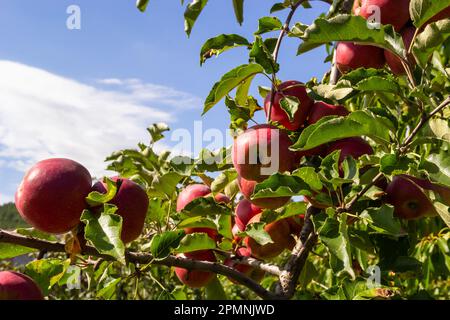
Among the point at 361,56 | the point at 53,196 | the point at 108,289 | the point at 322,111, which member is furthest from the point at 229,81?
the point at 108,289

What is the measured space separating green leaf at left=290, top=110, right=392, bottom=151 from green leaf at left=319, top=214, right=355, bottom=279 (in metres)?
0.16

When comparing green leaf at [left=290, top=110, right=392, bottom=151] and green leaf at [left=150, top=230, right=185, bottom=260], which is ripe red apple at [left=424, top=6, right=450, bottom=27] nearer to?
green leaf at [left=290, top=110, right=392, bottom=151]

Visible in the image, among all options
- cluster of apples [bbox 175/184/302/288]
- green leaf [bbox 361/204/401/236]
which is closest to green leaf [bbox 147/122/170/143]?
cluster of apples [bbox 175/184/302/288]

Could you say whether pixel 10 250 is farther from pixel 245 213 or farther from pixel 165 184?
pixel 245 213

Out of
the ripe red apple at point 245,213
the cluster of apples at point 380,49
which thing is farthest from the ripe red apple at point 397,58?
the ripe red apple at point 245,213

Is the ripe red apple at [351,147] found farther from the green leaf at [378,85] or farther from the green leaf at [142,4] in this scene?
the green leaf at [142,4]

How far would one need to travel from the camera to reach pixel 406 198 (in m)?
1.14

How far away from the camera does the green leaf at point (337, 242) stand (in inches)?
36.6

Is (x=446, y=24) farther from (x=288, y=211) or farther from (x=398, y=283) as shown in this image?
(x=398, y=283)

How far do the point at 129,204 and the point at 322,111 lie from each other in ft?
1.58

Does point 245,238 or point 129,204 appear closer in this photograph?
point 129,204

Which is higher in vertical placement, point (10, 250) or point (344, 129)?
point (344, 129)

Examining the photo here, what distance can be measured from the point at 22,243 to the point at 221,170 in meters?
0.60
